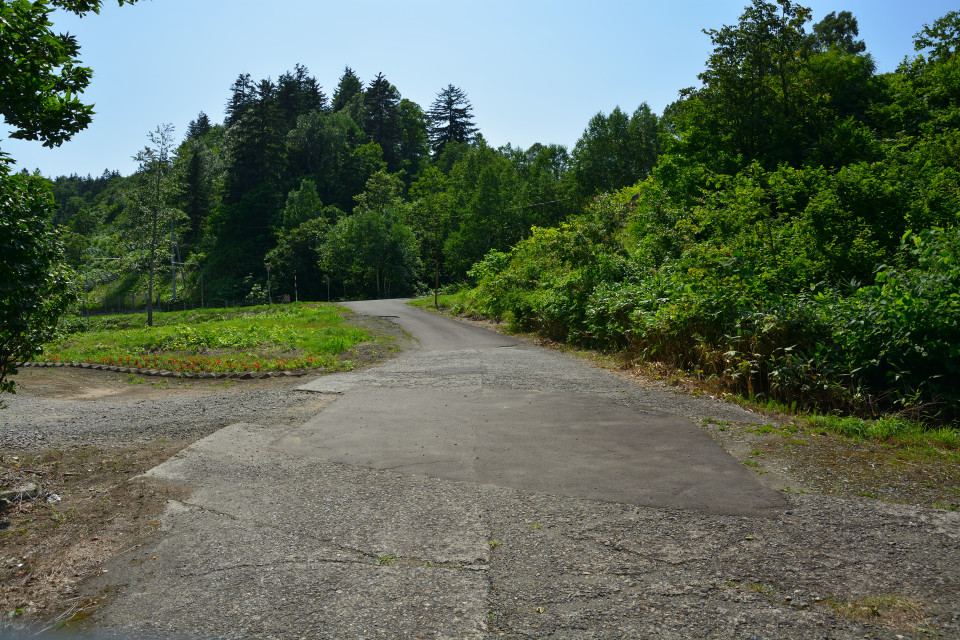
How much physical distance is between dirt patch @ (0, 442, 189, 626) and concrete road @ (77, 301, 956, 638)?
0.19 metres

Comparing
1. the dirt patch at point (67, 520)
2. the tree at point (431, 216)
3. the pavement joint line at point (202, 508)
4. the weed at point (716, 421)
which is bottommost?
the dirt patch at point (67, 520)

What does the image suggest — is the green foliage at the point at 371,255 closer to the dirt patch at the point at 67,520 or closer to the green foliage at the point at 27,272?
the dirt patch at the point at 67,520

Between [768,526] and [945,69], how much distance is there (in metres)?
28.2

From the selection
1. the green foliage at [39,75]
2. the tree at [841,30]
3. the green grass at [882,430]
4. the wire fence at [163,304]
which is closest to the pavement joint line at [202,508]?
the green foliage at [39,75]

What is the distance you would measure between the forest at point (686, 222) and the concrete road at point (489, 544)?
2.97m

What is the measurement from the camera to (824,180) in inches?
453

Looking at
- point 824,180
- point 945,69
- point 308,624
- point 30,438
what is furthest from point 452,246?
point 308,624

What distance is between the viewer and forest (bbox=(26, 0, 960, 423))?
301 inches

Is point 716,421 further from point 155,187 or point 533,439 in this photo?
point 155,187

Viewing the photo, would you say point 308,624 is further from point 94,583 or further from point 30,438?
point 30,438

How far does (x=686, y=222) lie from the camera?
44.2 ft

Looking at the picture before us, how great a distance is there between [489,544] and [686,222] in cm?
1156

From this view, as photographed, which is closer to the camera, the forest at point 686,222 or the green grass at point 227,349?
the forest at point 686,222

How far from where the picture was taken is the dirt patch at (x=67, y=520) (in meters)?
3.27
